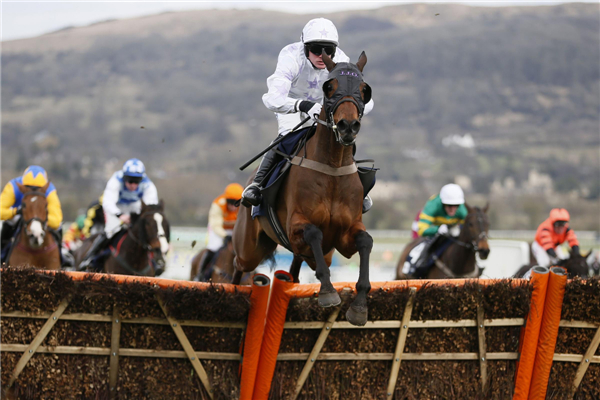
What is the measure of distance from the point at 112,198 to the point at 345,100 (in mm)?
5289

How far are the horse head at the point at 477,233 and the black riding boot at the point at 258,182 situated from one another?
4242 millimetres

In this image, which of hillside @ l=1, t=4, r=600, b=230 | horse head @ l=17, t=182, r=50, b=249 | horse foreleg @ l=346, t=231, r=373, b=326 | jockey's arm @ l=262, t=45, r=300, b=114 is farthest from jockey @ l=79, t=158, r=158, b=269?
hillside @ l=1, t=4, r=600, b=230

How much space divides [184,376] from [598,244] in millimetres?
24016

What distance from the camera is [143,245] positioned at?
843 cm

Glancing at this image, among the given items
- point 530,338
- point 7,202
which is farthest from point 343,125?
point 7,202

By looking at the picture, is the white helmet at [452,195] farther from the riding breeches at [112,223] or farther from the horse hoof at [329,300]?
the horse hoof at [329,300]

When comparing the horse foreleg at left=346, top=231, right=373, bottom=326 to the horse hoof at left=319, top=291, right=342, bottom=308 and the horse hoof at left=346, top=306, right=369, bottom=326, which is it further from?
the horse hoof at left=319, top=291, right=342, bottom=308

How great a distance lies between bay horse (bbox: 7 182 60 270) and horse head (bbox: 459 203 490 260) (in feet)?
17.3

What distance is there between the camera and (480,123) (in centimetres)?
9981

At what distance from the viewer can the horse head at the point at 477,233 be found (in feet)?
29.3

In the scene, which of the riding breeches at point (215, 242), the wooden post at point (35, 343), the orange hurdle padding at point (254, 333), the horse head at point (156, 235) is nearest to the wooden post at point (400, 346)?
the orange hurdle padding at point (254, 333)

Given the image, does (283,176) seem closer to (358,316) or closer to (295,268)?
(295,268)

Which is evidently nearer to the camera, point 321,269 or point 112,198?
point 321,269

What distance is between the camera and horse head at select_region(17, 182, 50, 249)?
8.05 metres
